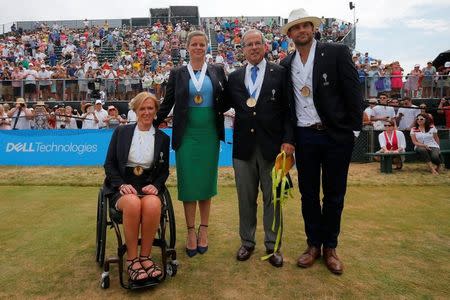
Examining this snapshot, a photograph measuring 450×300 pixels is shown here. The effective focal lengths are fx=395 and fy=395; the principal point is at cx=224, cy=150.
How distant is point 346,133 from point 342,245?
126 centimetres

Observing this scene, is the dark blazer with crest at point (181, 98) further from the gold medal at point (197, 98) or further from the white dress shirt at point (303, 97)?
the white dress shirt at point (303, 97)

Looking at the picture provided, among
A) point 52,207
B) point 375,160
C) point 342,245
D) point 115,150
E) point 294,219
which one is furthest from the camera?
point 375,160

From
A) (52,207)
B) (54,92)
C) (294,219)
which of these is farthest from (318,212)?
(54,92)

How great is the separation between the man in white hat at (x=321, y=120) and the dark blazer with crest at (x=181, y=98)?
2.09ft

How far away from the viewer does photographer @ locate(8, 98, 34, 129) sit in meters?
10.2

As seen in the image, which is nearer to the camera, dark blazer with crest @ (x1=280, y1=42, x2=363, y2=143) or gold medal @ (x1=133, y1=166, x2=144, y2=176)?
dark blazer with crest @ (x1=280, y1=42, x2=363, y2=143)

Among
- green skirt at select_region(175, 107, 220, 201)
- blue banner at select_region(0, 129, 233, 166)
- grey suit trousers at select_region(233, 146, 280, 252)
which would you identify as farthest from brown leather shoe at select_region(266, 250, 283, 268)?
blue banner at select_region(0, 129, 233, 166)

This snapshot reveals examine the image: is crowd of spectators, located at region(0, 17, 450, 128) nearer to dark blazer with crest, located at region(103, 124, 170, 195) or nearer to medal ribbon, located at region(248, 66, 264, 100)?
medal ribbon, located at region(248, 66, 264, 100)

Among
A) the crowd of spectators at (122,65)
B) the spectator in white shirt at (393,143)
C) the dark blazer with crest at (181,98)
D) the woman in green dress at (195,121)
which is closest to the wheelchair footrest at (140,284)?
the woman in green dress at (195,121)

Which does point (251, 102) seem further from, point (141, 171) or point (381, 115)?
point (381, 115)

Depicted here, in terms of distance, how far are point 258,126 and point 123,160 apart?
4.00 feet

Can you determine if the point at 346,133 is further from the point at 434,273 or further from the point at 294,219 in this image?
the point at 294,219

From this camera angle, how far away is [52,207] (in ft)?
18.1

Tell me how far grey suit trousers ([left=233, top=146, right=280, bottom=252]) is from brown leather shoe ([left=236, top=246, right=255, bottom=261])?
0.04 m
